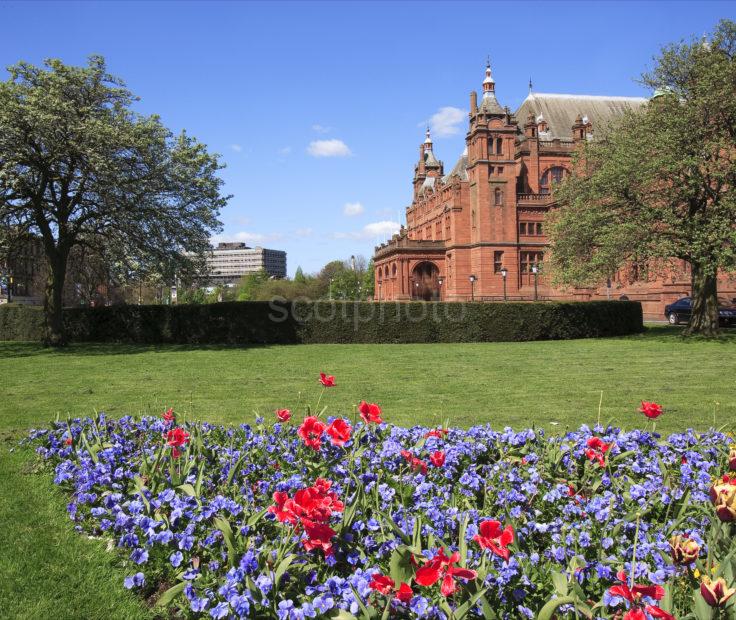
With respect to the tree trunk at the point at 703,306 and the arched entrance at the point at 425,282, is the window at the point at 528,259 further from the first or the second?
the tree trunk at the point at 703,306

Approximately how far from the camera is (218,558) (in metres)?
3.45

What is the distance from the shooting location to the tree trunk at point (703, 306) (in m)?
23.8

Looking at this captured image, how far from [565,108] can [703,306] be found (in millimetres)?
→ 40641

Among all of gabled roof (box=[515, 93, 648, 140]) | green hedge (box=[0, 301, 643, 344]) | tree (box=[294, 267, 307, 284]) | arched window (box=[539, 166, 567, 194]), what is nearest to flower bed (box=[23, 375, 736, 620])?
green hedge (box=[0, 301, 643, 344])

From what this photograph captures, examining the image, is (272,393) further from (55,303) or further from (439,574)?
(55,303)

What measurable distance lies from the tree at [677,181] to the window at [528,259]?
31.5 metres

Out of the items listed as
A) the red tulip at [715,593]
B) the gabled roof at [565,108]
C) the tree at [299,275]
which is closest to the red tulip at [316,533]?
the red tulip at [715,593]

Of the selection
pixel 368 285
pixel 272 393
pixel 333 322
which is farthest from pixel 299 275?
pixel 272 393

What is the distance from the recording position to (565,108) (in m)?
59.0

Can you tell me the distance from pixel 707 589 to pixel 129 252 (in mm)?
23607

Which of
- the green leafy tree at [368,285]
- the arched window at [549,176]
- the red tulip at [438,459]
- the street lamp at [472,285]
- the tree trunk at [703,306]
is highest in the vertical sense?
the arched window at [549,176]

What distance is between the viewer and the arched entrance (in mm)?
67062

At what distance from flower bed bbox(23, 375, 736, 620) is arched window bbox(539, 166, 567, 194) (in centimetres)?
5582

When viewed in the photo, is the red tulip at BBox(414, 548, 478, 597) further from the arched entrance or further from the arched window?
the arched entrance
